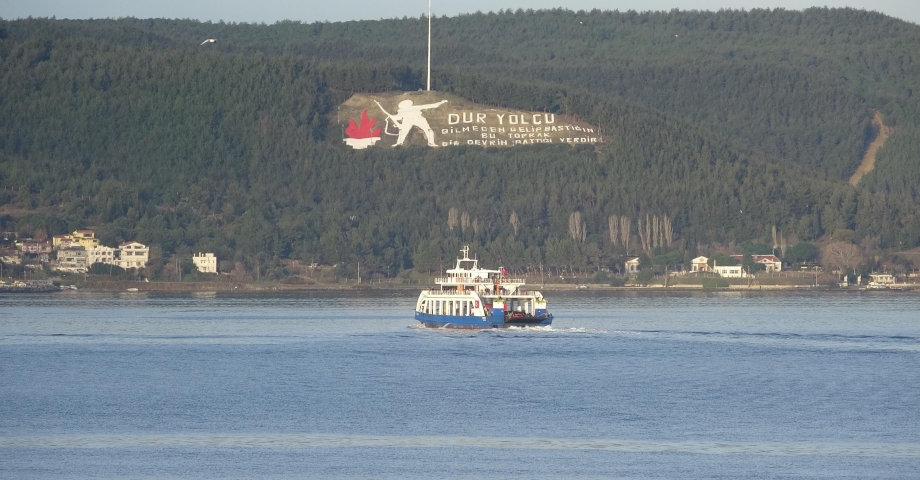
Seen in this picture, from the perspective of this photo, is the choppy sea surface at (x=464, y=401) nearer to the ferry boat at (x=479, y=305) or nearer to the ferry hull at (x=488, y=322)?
the ferry hull at (x=488, y=322)

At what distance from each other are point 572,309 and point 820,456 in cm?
9592

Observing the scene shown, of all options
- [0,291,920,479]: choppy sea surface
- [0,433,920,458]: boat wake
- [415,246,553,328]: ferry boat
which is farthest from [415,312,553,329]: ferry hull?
[0,433,920,458]: boat wake

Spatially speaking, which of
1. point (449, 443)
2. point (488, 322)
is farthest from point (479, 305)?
point (449, 443)

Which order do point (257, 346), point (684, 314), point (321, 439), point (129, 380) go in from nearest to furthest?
point (321, 439), point (129, 380), point (257, 346), point (684, 314)

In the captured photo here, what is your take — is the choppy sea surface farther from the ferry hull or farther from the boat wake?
the ferry hull

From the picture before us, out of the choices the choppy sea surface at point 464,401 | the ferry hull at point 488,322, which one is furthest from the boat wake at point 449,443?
the ferry hull at point 488,322

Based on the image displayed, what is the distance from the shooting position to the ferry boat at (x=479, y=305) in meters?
108

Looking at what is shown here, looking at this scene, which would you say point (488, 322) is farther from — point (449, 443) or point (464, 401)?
point (449, 443)

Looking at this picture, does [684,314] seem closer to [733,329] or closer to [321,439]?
[733,329]

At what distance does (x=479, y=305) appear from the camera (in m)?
107

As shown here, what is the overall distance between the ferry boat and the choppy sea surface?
2.28m

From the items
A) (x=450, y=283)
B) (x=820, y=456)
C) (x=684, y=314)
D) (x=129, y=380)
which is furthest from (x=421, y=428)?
(x=684, y=314)

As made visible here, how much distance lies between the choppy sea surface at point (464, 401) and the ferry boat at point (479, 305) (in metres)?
2.28

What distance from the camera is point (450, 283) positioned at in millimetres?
Result: 109500
